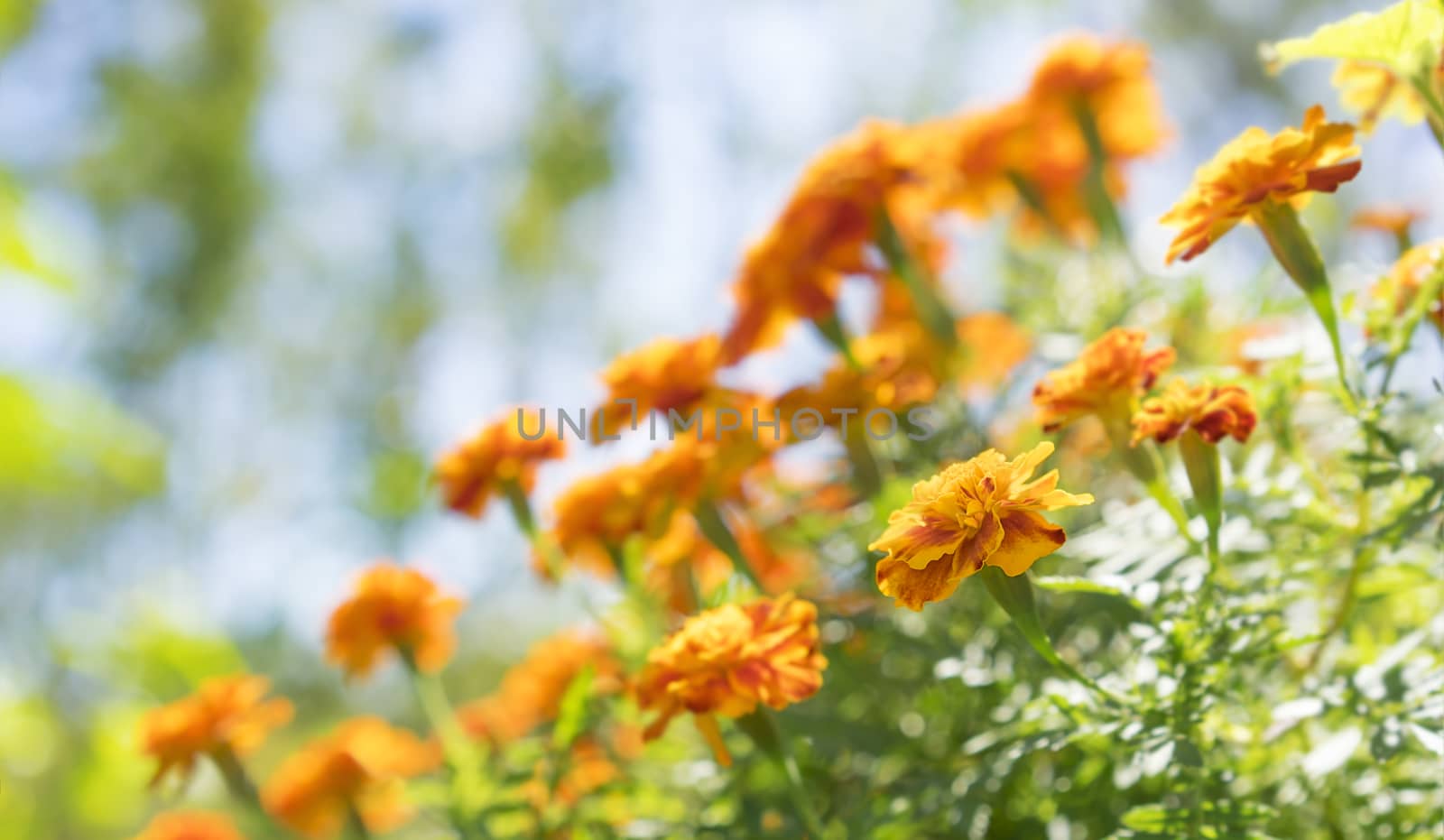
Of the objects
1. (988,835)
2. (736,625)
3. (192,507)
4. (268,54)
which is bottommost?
(988,835)

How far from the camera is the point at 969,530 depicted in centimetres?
44

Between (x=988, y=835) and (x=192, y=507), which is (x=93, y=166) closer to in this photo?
(x=192, y=507)

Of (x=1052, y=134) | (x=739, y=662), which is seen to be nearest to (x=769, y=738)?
(x=739, y=662)

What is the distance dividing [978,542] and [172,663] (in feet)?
7.33

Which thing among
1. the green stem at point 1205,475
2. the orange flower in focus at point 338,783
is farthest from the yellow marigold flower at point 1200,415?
the orange flower in focus at point 338,783

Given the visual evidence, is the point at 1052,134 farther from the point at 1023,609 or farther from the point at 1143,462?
the point at 1023,609

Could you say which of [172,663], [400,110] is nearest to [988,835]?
[172,663]

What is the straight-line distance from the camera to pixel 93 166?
4926 mm

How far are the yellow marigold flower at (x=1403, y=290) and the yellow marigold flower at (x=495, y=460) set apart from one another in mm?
574

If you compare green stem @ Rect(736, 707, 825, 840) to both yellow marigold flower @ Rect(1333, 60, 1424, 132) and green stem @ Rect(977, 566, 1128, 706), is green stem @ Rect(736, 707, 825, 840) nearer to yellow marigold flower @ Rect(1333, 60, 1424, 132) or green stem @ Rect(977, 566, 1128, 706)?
green stem @ Rect(977, 566, 1128, 706)

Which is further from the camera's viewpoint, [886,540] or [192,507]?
[192,507]

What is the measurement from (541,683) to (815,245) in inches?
17.8

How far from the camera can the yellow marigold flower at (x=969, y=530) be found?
0.43 meters

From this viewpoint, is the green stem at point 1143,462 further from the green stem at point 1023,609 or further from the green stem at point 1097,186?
the green stem at point 1097,186
